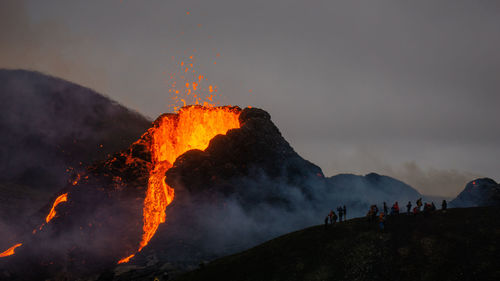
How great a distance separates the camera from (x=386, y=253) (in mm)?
48062

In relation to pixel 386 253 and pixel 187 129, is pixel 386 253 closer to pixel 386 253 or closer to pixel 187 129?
pixel 386 253

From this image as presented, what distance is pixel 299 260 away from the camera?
173 ft

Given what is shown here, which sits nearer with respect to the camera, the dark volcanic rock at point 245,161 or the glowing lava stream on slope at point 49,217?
the glowing lava stream on slope at point 49,217

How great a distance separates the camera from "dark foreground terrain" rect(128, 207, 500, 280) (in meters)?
43.3

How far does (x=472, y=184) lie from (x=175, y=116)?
111820mm

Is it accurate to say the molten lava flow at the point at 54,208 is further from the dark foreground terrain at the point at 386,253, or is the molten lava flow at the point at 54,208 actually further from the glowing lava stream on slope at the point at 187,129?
the dark foreground terrain at the point at 386,253

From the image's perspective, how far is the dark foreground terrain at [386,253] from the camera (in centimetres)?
4331

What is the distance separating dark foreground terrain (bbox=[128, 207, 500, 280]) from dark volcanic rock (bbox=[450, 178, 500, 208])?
62.0 m

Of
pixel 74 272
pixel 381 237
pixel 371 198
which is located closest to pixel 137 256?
pixel 74 272

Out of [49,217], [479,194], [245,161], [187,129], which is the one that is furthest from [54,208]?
[479,194]

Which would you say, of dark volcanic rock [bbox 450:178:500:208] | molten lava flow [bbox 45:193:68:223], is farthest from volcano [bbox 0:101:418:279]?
dark volcanic rock [bbox 450:178:500:208]

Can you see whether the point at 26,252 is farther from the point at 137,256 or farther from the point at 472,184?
the point at 472,184

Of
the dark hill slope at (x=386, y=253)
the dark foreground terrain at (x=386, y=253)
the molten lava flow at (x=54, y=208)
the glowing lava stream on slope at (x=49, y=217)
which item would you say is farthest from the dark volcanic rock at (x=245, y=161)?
the dark hill slope at (x=386, y=253)

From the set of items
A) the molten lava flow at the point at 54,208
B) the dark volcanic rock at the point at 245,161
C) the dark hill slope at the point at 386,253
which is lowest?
the dark hill slope at the point at 386,253
